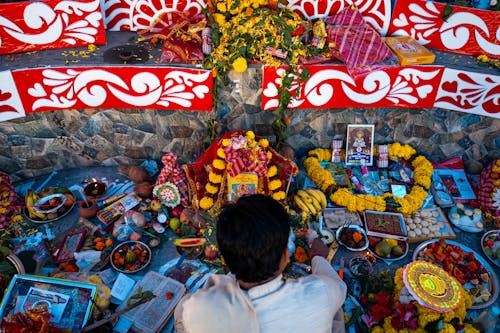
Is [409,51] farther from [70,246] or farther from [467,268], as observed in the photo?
[70,246]

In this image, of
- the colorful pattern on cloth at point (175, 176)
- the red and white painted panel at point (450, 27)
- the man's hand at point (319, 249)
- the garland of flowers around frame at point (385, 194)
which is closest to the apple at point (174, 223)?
the colorful pattern on cloth at point (175, 176)

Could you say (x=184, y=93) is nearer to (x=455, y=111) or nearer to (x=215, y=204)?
(x=215, y=204)

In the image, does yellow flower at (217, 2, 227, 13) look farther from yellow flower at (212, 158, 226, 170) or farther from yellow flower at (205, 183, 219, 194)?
yellow flower at (205, 183, 219, 194)

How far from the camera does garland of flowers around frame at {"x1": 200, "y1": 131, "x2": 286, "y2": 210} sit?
4.68m

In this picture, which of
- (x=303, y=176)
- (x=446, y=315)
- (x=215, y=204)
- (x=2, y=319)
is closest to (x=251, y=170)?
(x=215, y=204)

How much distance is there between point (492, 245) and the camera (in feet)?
15.6

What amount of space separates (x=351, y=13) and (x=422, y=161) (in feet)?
7.83

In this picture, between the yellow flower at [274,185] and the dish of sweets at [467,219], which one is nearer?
the yellow flower at [274,185]

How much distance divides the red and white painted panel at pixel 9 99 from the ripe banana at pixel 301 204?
374 cm

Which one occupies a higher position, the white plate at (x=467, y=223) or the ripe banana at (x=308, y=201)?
the ripe banana at (x=308, y=201)

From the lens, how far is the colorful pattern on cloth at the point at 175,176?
489 centimetres

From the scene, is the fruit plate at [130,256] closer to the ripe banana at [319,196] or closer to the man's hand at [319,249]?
the man's hand at [319,249]

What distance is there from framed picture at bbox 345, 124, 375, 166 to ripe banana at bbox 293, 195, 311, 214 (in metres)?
1.15

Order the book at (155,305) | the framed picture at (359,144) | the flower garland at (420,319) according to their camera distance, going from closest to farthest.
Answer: the flower garland at (420,319) < the book at (155,305) < the framed picture at (359,144)
